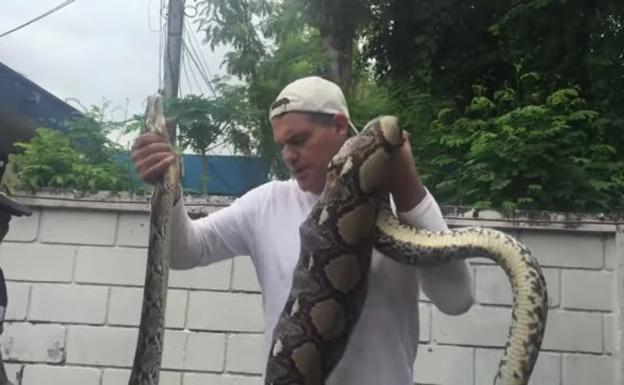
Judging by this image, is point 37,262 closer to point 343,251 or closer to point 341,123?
point 341,123

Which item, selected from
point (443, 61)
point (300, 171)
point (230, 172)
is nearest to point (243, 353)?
point (300, 171)

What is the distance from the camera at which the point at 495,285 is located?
15.0ft

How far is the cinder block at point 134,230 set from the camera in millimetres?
4848

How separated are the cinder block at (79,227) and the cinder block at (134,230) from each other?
0.21ft

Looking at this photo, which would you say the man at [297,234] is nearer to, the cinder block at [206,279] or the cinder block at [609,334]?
the cinder block at [206,279]

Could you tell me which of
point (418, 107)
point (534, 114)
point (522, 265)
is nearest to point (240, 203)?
point (522, 265)

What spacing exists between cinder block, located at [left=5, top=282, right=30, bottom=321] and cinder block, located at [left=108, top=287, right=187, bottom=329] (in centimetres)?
49

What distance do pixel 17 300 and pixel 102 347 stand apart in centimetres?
57

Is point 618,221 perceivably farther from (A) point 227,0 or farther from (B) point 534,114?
(A) point 227,0

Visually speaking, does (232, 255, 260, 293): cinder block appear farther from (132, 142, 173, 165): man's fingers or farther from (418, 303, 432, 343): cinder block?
(132, 142, 173, 165): man's fingers

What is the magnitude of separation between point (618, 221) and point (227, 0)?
727cm

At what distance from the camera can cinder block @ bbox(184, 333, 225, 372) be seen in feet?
15.4

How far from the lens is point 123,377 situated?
15.6 ft

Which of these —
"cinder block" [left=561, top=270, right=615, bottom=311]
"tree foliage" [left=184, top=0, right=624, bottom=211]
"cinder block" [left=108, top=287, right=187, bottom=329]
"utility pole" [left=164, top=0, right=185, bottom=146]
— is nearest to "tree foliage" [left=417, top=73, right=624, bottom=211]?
"tree foliage" [left=184, top=0, right=624, bottom=211]
